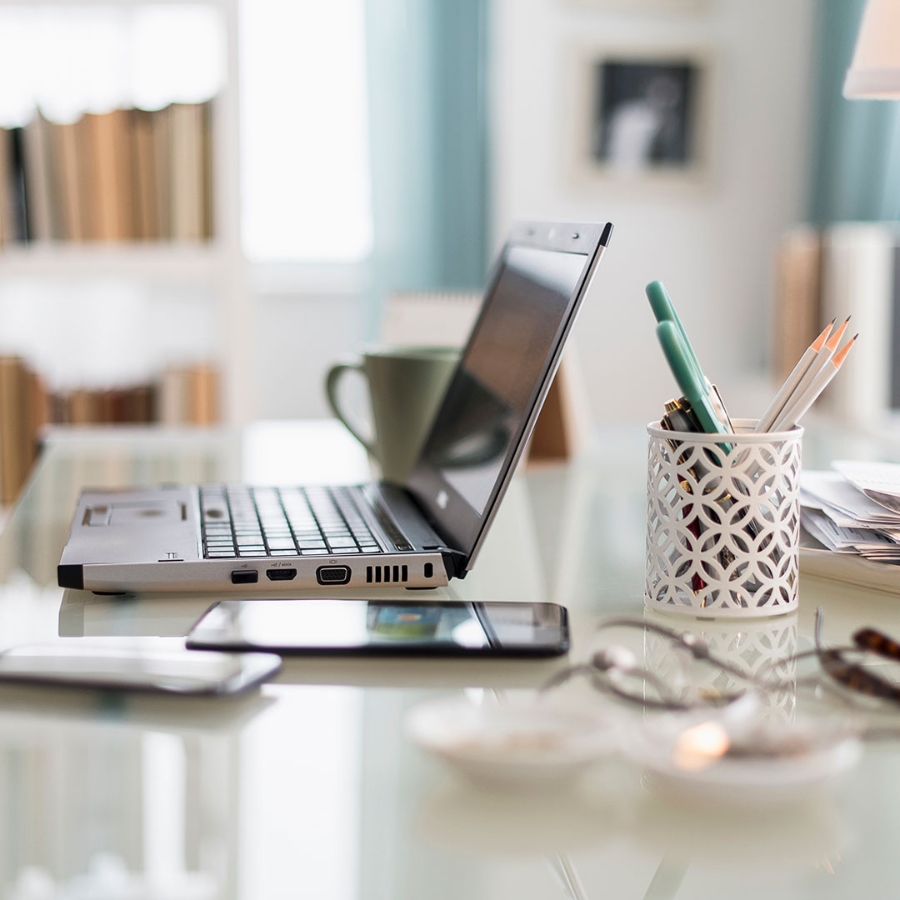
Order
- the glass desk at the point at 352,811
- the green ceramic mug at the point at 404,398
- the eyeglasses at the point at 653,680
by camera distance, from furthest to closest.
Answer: the green ceramic mug at the point at 404,398 < the eyeglasses at the point at 653,680 < the glass desk at the point at 352,811

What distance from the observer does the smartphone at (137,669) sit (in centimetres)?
52

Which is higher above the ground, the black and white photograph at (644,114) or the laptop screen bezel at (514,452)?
the black and white photograph at (644,114)

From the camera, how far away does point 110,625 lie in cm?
66

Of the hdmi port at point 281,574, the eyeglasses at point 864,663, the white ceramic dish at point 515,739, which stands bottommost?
the hdmi port at point 281,574

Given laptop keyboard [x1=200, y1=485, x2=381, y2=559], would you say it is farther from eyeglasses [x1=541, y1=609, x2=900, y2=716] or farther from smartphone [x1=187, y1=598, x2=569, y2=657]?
eyeglasses [x1=541, y1=609, x2=900, y2=716]

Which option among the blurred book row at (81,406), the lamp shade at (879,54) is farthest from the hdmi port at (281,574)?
the blurred book row at (81,406)

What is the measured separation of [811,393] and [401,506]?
1.24ft

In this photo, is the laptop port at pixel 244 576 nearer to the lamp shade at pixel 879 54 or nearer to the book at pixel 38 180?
the lamp shade at pixel 879 54

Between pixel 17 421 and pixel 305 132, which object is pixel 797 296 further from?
pixel 17 421

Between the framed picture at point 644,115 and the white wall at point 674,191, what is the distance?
29 mm

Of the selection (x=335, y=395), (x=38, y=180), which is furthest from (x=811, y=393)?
(x=38, y=180)

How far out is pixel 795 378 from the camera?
0.68 metres

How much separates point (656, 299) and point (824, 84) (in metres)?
2.58

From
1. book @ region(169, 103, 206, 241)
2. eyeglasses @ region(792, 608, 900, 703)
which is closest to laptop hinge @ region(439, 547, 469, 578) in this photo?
eyeglasses @ region(792, 608, 900, 703)
